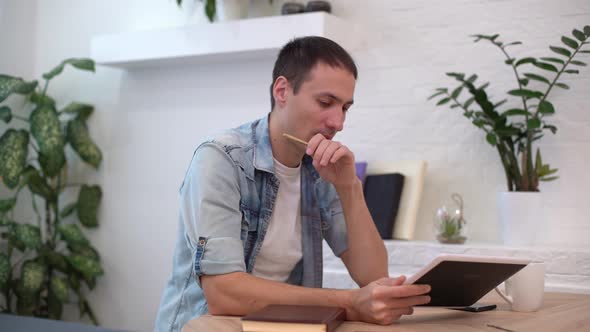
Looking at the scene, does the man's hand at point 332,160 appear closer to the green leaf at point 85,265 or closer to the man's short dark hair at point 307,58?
the man's short dark hair at point 307,58

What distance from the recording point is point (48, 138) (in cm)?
390

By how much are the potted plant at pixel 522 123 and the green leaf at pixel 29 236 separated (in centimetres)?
218

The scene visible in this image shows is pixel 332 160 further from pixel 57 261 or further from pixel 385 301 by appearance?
pixel 57 261

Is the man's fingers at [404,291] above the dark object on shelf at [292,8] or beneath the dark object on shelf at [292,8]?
beneath

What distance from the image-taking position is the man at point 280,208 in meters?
1.55

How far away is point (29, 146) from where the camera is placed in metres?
4.33

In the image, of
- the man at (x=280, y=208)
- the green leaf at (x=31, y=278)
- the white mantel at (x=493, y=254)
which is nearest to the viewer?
the man at (x=280, y=208)

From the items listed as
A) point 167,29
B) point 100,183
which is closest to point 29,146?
point 100,183

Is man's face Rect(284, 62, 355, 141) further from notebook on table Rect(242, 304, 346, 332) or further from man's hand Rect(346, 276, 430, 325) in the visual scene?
notebook on table Rect(242, 304, 346, 332)

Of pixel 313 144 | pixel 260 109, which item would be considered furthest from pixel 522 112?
pixel 313 144

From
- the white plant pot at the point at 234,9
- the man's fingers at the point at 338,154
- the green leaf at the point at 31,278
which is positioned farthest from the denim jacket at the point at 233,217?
the green leaf at the point at 31,278

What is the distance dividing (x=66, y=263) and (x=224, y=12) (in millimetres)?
1579

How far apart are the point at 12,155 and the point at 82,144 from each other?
36 centimetres

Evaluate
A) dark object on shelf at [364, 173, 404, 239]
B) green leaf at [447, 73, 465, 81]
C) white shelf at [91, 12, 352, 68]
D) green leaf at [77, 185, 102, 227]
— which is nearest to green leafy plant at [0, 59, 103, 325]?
green leaf at [77, 185, 102, 227]
